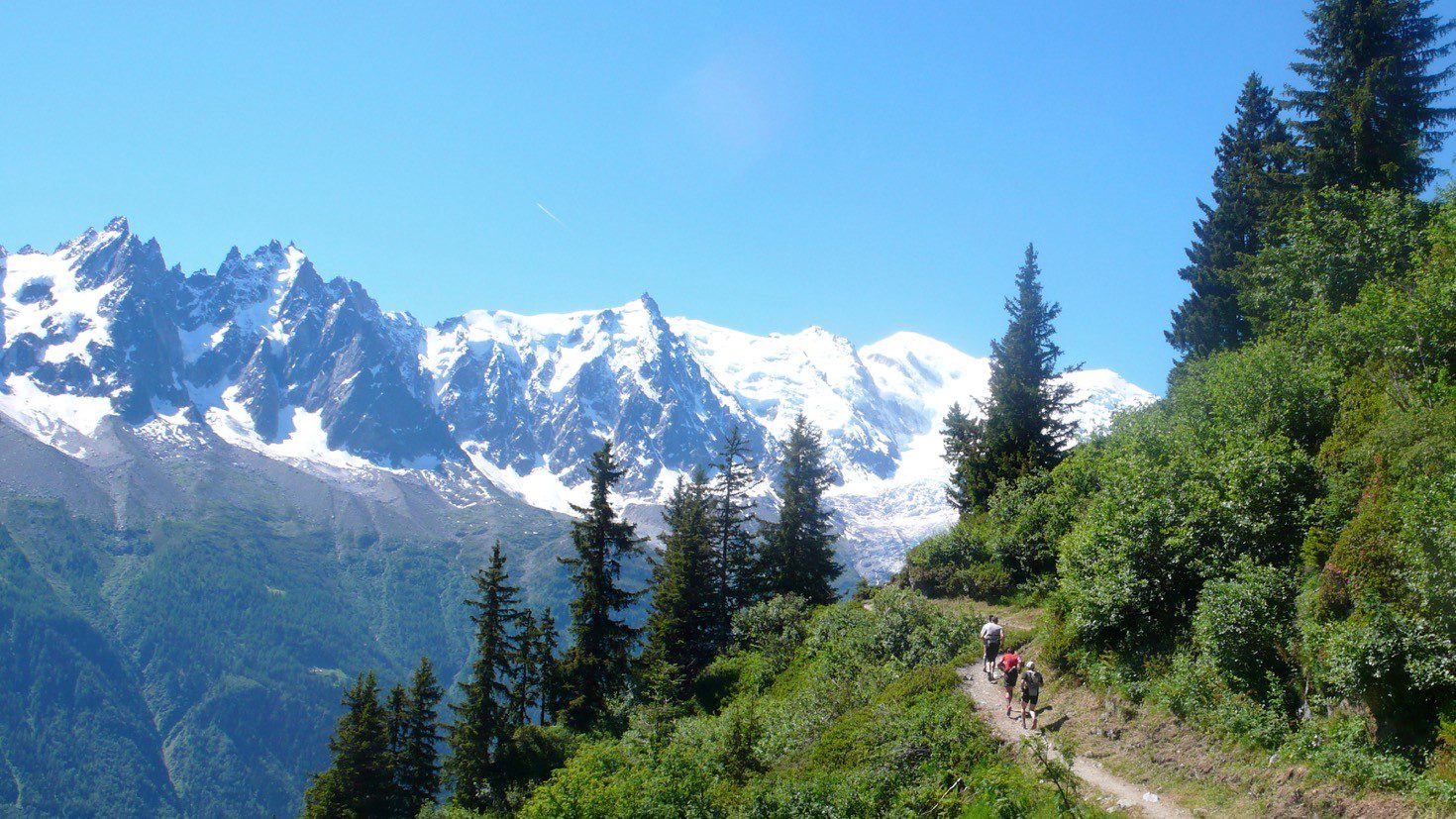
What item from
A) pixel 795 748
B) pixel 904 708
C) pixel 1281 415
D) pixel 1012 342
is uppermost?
pixel 1012 342

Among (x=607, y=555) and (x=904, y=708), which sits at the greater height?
(x=607, y=555)

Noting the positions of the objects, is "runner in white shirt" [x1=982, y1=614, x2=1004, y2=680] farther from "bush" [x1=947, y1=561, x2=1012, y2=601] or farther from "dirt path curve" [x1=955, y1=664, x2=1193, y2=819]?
"bush" [x1=947, y1=561, x2=1012, y2=601]

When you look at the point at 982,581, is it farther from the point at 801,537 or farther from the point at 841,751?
the point at 841,751

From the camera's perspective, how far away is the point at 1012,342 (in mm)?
46625

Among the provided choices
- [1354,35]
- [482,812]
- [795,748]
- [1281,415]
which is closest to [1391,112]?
[1354,35]

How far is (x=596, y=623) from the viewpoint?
1645 inches

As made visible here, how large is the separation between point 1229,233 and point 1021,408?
1293 cm

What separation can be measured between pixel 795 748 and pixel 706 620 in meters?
20.8

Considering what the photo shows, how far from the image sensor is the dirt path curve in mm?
14867

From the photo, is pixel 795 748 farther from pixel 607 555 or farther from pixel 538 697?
pixel 538 697

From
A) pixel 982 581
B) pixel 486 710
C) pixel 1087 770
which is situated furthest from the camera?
pixel 486 710

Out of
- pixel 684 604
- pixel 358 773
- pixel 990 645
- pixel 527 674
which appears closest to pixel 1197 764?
pixel 990 645

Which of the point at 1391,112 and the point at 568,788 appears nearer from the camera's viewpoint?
the point at 568,788

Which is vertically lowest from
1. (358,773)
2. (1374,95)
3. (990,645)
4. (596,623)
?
(358,773)
